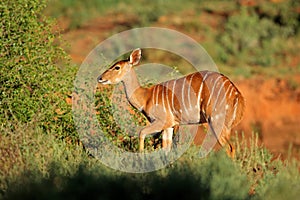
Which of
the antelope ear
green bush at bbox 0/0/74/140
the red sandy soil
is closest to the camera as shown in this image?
green bush at bbox 0/0/74/140

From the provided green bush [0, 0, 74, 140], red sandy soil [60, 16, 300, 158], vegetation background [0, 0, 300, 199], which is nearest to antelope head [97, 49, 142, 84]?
vegetation background [0, 0, 300, 199]

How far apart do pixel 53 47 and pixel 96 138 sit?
5.64 feet

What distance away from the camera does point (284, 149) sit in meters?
21.7

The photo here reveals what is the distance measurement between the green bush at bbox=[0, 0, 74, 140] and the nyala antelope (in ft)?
2.64

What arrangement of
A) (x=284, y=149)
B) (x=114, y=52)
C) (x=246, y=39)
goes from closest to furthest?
(x=284, y=149) < (x=114, y=52) < (x=246, y=39)

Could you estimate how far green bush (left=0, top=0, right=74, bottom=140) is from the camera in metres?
11.6

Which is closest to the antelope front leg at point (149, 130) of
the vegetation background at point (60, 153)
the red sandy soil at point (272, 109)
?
the vegetation background at point (60, 153)

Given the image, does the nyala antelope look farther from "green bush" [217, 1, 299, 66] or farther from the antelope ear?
"green bush" [217, 1, 299, 66]

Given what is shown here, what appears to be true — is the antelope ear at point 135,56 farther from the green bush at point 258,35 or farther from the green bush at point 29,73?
the green bush at point 258,35

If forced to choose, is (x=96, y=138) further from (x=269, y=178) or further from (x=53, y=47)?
(x=269, y=178)

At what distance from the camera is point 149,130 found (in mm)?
11148

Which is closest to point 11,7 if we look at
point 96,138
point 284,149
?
point 96,138

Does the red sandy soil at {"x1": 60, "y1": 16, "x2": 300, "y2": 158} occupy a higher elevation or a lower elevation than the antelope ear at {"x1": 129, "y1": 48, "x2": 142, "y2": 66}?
lower

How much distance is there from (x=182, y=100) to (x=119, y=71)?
1.04 metres
